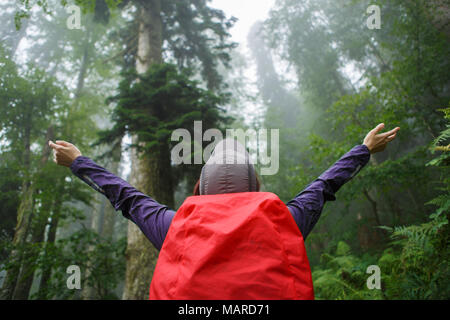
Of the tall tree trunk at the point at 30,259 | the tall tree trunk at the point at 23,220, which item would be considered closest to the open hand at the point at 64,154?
the tall tree trunk at the point at 30,259

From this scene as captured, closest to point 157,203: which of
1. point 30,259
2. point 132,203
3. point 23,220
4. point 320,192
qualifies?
point 132,203

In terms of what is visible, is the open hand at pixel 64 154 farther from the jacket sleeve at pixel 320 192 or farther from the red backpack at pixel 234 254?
the jacket sleeve at pixel 320 192

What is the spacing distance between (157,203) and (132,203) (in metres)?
0.16

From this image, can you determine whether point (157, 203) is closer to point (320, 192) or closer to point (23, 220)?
point (320, 192)

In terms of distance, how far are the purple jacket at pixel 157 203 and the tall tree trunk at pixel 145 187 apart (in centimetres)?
288

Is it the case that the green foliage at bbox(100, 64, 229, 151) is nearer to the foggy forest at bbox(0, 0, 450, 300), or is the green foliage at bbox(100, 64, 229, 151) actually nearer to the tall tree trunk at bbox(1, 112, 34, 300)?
the foggy forest at bbox(0, 0, 450, 300)

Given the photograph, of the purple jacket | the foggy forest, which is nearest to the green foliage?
the foggy forest

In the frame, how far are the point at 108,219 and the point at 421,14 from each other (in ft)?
41.7

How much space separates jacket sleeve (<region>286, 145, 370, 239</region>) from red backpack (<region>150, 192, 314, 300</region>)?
34 cm

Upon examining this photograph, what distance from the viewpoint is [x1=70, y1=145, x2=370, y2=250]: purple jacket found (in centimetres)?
148

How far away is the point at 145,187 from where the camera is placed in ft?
15.7

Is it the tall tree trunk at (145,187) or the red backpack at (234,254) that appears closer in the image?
the red backpack at (234,254)

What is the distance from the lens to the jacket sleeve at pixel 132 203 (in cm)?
148
